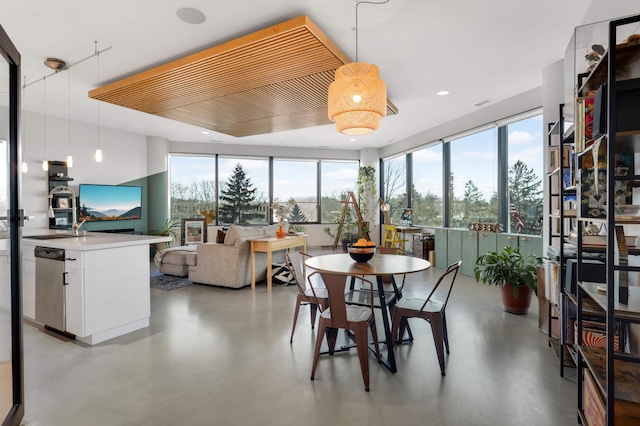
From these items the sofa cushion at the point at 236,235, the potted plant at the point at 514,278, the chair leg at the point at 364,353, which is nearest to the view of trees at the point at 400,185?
the potted plant at the point at 514,278

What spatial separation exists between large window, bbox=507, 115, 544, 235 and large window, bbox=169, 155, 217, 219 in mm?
6820

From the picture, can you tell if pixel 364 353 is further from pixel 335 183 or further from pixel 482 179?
pixel 335 183

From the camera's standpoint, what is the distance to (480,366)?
260 cm

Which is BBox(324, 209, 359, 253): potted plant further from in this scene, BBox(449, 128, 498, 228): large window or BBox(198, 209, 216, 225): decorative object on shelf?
BBox(198, 209, 216, 225): decorative object on shelf

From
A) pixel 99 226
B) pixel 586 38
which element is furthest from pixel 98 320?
pixel 99 226

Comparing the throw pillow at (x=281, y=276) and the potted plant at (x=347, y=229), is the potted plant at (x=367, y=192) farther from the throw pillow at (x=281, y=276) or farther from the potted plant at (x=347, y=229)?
the throw pillow at (x=281, y=276)

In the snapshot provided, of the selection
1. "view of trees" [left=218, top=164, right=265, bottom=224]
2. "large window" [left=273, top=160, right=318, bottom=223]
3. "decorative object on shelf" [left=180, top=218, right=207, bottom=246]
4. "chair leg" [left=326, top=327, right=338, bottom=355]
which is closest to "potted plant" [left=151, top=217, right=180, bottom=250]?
"decorative object on shelf" [left=180, top=218, right=207, bottom=246]

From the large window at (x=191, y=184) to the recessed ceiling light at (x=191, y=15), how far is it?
20.2 feet

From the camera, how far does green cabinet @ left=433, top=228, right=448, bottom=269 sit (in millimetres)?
6609

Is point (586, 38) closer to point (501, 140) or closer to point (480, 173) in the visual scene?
point (501, 140)

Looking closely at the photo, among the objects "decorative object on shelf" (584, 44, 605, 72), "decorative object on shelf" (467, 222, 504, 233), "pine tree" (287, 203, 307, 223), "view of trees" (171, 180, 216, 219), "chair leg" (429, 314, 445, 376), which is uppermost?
"decorative object on shelf" (584, 44, 605, 72)

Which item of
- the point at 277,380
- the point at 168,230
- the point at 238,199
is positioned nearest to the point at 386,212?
the point at 238,199

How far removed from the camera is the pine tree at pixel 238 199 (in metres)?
9.04

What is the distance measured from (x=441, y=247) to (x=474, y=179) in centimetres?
145
